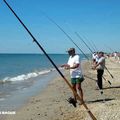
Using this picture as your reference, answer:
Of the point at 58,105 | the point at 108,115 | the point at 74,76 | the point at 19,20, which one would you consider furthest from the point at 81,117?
the point at 19,20

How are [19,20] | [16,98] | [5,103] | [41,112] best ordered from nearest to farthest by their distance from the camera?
[19,20]
[41,112]
[5,103]
[16,98]

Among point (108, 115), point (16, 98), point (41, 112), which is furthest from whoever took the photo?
point (16, 98)

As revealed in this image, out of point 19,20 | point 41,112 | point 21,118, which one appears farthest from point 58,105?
point 19,20

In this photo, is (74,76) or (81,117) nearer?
(81,117)

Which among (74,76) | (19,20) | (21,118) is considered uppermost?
(19,20)

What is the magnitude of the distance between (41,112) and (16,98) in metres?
3.98

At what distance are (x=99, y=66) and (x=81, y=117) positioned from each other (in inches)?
227

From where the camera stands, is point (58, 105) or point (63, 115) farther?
point (58, 105)

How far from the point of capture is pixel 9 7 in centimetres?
670

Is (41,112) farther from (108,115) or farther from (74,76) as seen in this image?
(108,115)

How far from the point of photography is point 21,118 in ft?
35.4

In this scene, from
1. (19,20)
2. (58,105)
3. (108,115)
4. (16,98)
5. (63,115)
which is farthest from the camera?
(16,98)

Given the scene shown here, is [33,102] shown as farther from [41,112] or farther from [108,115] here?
[108,115]

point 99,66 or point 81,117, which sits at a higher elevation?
point 99,66
